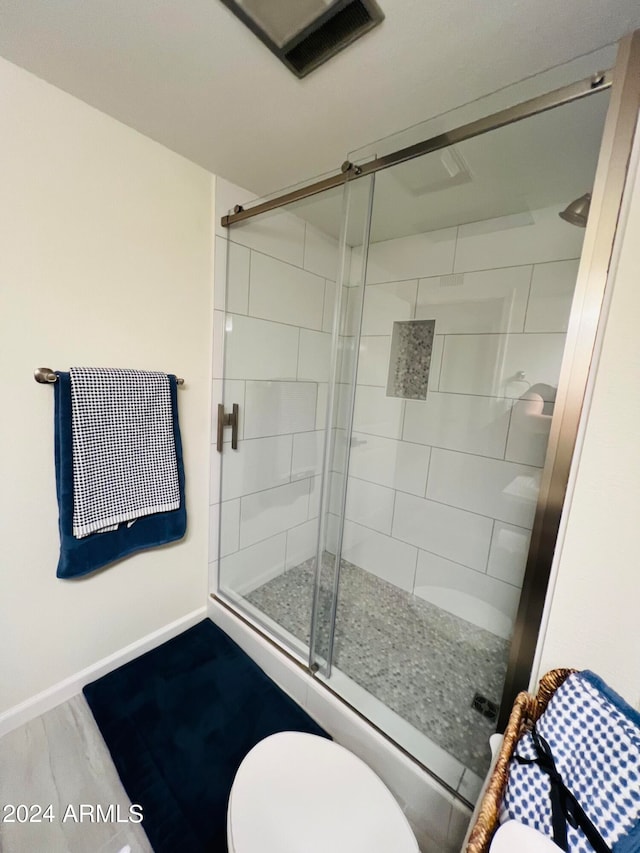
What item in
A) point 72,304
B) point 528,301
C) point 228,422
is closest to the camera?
point 72,304

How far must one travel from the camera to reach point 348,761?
849mm

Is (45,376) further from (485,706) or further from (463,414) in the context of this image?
(485,706)

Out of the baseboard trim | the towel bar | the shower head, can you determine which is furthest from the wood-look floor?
the shower head

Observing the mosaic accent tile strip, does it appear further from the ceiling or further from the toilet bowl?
the toilet bowl

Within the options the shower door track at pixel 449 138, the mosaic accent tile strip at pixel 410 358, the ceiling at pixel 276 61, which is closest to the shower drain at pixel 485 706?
the mosaic accent tile strip at pixel 410 358

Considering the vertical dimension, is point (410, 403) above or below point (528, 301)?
below

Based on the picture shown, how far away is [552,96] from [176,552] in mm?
1934

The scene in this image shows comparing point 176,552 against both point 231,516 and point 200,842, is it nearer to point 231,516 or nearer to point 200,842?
point 231,516

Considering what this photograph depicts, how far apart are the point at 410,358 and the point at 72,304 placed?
1.46 m

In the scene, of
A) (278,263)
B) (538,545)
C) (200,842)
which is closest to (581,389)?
(538,545)

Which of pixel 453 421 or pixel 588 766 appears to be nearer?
pixel 588 766

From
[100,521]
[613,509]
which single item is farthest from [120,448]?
[613,509]

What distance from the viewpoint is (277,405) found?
5.69ft

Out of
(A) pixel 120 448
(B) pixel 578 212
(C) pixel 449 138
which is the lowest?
(A) pixel 120 448
